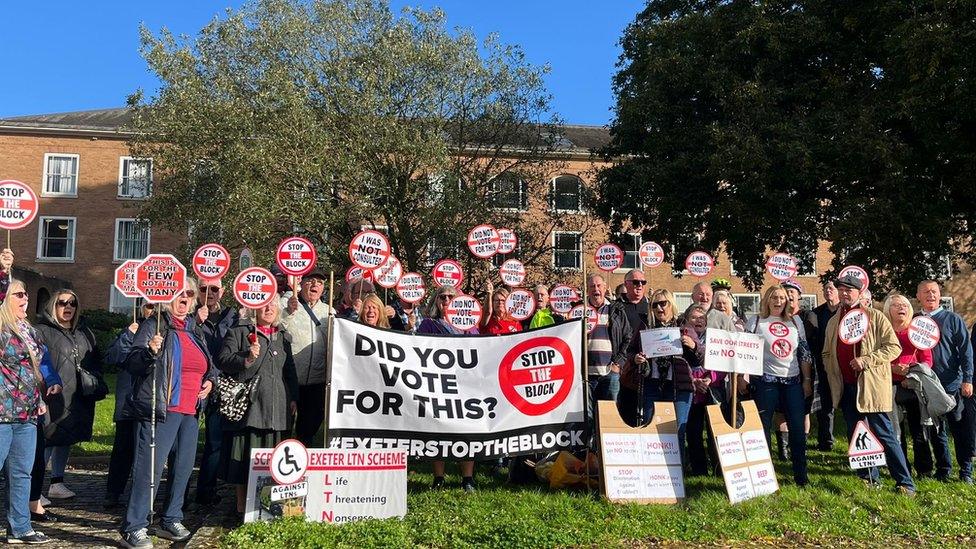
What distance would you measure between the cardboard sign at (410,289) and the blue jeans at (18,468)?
6587mm

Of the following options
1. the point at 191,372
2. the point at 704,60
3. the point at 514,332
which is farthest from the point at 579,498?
the point at 704,60

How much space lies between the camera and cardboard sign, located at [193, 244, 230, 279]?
10055 mm

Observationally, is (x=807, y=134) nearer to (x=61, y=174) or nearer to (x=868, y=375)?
(x=868, y=375)

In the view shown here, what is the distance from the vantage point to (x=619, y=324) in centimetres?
833

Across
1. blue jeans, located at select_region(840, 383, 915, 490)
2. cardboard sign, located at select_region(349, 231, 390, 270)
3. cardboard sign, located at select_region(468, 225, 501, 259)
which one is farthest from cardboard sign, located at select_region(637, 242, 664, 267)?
blue jeans, located at select_region(840, 383, 915, 490)

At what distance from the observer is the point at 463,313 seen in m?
9.84

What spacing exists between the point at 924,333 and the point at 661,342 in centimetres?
288

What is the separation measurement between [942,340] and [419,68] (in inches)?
649

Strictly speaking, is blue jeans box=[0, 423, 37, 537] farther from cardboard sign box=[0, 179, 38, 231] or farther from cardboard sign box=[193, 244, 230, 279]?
cardboard sign box=[193, 244, 230, 279]

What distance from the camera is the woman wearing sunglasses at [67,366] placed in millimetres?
7102

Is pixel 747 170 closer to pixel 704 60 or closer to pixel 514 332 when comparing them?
pixel 704 60

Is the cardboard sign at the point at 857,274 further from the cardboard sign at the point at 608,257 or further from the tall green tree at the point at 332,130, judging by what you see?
the tall green tree at the point at 332,130

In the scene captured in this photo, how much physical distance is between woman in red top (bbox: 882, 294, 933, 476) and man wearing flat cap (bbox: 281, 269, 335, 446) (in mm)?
5860

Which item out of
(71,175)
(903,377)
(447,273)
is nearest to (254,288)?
(447,273)
